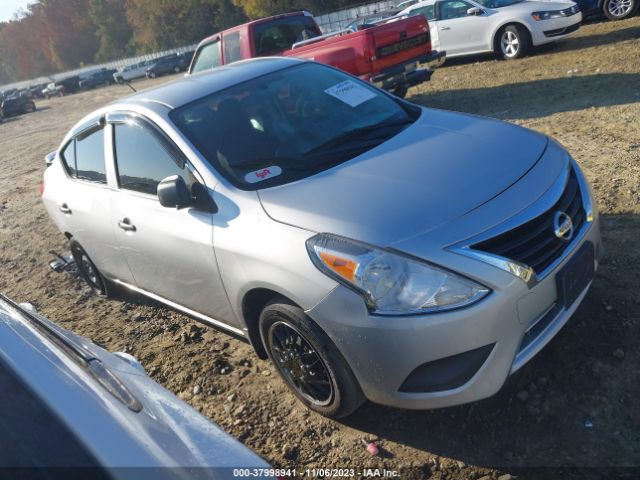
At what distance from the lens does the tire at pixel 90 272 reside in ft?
16.2

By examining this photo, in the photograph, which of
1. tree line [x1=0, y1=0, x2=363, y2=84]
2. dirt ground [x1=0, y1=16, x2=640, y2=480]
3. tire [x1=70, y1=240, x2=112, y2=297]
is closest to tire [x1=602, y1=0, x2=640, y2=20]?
dirt ground [x1=0, y1=16, x2=640, y2=480]

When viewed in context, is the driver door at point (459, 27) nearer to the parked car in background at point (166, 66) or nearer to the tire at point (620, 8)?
the tire at point (620, 8)

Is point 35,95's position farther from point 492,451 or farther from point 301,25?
point 492,451

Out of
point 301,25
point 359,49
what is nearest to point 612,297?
point 359,49

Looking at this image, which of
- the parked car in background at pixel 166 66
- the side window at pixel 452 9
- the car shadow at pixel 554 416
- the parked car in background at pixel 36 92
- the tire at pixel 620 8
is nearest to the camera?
the car shadow at pixel 554 416

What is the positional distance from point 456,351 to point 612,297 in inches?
60.3

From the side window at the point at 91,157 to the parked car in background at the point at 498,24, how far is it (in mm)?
9057

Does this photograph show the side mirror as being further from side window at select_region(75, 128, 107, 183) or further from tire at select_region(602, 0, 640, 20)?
tire at select_region(602, 0, 640, 20)

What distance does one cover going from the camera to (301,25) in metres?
10.1

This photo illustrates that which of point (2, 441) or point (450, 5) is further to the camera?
point (450, 5)

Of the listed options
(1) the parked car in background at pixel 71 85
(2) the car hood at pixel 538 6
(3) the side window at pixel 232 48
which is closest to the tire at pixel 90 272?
(3) the side window at pixel 232 48

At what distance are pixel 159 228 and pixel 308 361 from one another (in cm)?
128

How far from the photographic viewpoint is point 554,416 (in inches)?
103

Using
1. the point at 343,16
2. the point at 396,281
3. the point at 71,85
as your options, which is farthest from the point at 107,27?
the point at 396,281
